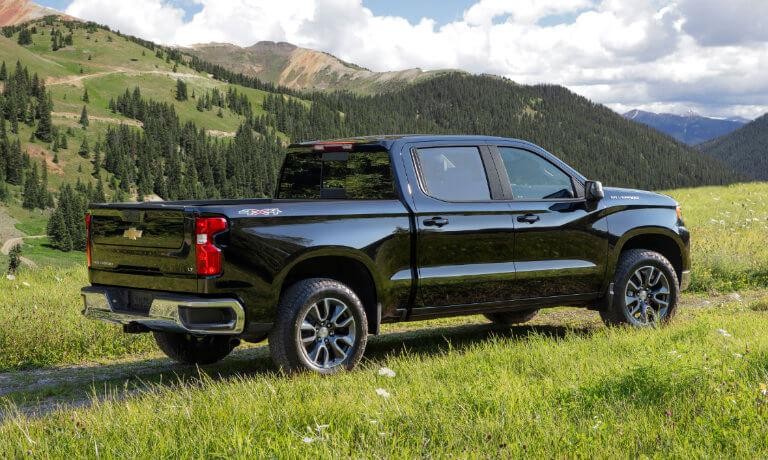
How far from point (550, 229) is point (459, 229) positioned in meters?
1.21

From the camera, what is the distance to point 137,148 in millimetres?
185750

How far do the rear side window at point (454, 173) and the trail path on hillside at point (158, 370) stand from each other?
143 centimetres

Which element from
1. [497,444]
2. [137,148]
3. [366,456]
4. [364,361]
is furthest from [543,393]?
[137,148]

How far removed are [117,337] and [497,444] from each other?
6243 mm

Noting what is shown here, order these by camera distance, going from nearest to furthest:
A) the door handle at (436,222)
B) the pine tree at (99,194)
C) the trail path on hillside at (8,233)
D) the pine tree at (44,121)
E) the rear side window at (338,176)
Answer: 1. the door handle at (436,222)
2. the rear side window at (338,176)
3. the trail path on hillside at (8,233)
4. the pine tree at (99,194)
5. the pine tree at (44,121)

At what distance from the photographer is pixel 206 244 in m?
5.97

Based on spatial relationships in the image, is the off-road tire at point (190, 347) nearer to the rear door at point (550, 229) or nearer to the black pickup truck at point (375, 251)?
the black pickup truck at point (375, 251)

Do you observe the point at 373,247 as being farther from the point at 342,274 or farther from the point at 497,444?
the point at 497,444

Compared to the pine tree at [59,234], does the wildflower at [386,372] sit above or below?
above

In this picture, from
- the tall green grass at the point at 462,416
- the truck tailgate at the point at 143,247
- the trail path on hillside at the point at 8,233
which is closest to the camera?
the tall green grass at the point at 462,416

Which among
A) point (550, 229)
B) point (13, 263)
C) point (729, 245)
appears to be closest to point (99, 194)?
point (13, 263)

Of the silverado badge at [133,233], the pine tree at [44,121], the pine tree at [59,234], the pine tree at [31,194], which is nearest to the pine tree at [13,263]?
the silverado badge at [133,233]

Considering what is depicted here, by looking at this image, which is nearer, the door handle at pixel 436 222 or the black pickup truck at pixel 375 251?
the black pickup truck at pixel 375 251

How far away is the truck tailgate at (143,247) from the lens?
608 cm
